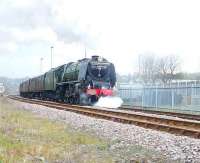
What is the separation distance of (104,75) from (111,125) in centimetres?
1556

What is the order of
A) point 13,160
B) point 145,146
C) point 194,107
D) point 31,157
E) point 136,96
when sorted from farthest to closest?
point 136,96
point 194,107
point 145,146
point 31,157
point 13,160

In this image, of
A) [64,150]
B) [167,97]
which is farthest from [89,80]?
[64,150]

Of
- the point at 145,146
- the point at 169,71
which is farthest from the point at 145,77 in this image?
the point at 145,146

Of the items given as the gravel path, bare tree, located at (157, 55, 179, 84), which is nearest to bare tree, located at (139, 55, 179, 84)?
bare tree, located at (157, 55, 179, 84)

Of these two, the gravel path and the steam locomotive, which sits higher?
the steam locomotive

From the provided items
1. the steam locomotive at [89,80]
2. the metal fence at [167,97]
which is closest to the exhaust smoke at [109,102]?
the steam locomotive at [89,80]

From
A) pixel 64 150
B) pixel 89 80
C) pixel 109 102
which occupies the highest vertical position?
pixel 89 80

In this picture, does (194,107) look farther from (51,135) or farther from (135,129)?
(51,135)

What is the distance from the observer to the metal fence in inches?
1167

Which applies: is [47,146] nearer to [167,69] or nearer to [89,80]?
[89,80]

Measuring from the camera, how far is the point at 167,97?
109ft

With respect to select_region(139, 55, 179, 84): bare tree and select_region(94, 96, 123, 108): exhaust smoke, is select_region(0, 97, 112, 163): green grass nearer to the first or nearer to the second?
select_region(94, 96, 123, 108): exhaust smoke

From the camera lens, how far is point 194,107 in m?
29.9

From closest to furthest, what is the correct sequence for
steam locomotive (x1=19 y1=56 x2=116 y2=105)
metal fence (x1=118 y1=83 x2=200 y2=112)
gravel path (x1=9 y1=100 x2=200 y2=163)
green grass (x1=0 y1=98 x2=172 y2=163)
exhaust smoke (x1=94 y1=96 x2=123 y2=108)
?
1. green grass (x1=0 y1=98 x2=172 y2=163)
2. gravel path (x1=9 y1=100 x2=200 y2=163)
3. metal fence (x1=118 y1=83 x2=200 y2=112)
4. steam locomotive (x1=19 y1=56 x2=116 y2=105)
5. exhaust smoke (x1=94 y1=96 x2=123 y2=108)
